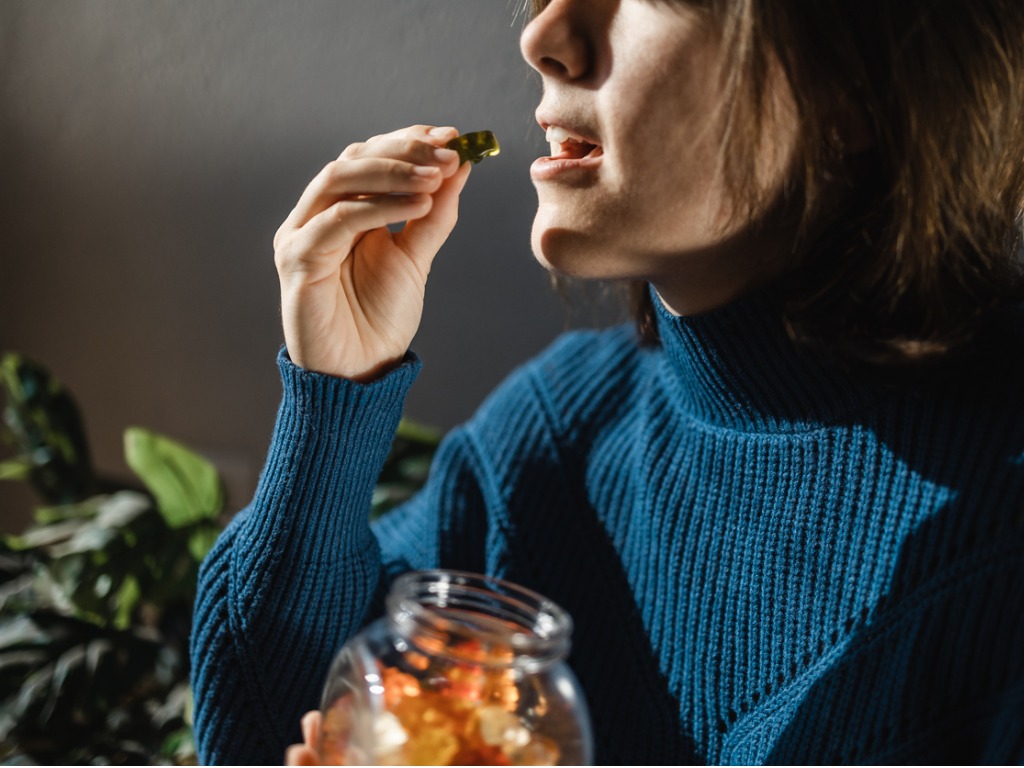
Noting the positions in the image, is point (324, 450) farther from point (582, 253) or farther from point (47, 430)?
point (47, 430)

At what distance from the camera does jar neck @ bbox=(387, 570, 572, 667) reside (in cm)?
45

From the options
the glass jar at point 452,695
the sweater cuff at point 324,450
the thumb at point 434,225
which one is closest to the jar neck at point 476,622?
the glass jar at point 452,695

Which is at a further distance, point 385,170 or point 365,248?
point 365,248

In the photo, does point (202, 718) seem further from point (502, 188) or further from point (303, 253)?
point (502, 188)

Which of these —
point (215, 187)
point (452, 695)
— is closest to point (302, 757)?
point (452, 695)

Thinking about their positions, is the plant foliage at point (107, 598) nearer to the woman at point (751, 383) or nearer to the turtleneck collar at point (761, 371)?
the woman at point (751, 383)

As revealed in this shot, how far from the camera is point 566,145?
735 millimetres

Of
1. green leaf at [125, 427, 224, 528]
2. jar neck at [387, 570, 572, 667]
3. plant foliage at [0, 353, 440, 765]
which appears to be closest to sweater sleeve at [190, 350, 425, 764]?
jar neck at [387, 570, 572, 667]

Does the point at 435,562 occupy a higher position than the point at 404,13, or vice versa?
the point at 404,13

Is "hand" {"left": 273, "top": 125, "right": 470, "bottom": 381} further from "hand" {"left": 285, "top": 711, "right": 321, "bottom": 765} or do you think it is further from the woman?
"hand" {"left": 285, "top": 711, "right": 321, "bottom": 765}

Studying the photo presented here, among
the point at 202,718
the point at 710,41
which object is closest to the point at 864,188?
the point at 710,41

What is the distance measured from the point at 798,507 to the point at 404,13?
2.09ft

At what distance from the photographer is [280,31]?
942 mm

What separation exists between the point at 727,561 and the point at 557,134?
38 centimetres
